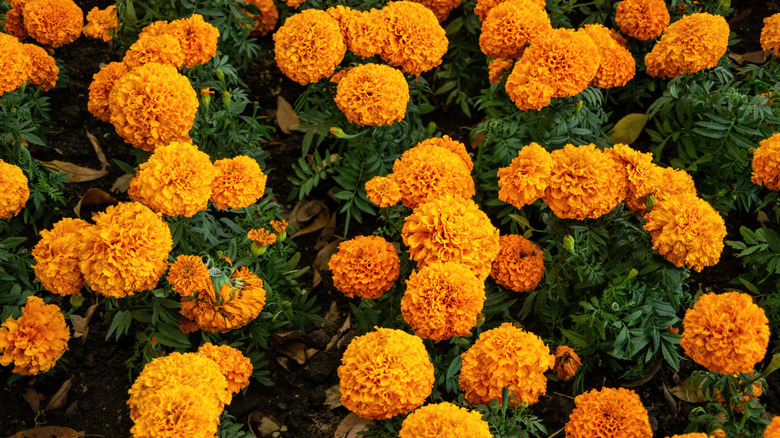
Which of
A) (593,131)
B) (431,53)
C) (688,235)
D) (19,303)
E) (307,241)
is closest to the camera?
(688,235)

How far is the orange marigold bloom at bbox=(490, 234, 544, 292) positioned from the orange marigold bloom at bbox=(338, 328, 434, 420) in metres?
0.85

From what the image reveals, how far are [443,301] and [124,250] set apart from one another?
152 cm

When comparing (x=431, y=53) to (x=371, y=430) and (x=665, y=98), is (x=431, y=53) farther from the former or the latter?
(x=371, y=430)

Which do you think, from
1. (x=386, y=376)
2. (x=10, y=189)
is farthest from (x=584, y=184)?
(x=10, y=189)

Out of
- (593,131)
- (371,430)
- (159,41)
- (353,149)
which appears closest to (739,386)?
(371,430)

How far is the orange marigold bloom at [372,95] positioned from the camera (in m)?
3.68

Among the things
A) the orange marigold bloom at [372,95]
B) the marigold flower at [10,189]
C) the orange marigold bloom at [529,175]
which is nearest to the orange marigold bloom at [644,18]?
the orange marigold bloom at [529,175]

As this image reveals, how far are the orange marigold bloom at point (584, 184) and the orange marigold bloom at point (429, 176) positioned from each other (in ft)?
1.63

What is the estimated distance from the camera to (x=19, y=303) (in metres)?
3.56

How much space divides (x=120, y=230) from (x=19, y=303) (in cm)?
113

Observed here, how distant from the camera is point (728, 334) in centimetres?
266

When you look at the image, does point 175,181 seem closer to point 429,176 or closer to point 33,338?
point 33,338

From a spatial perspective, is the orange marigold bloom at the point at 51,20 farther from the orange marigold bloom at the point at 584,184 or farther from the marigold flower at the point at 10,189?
the orange marigold bloom at the point at 584,184

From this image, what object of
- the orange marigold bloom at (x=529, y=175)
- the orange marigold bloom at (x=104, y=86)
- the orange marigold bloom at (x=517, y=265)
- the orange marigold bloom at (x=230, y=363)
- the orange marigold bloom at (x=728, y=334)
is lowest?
the orange marigold bloom at (x=230, y=363)
